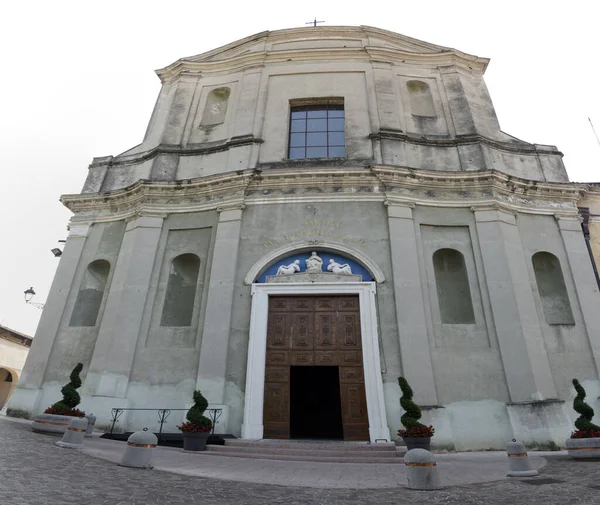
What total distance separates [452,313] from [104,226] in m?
11.9

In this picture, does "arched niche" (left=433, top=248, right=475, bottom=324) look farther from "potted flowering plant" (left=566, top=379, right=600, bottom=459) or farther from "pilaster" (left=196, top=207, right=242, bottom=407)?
"pilaster" (left=196, top=207, right=242, bottom=407)

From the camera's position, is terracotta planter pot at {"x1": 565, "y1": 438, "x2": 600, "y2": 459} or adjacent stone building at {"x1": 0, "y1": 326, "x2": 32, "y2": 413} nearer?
terracotta planter pot at {"x1": 565, "y1": 438, "x2": 600, "y2": 459}

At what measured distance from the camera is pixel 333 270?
12.0 m

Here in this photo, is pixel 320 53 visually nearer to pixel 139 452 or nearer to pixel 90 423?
pixel 90 423

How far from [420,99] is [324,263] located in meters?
8.79

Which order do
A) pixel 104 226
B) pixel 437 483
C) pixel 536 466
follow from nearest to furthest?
1. pixel 437 483
2. pixel 536 466
3. pixel 104 226

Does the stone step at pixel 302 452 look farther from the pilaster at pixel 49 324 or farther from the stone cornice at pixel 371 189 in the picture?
the stone cornice at pixel 371 189

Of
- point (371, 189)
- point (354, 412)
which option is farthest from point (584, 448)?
point (371, 189)

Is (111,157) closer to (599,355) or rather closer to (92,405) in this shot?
(92,405)

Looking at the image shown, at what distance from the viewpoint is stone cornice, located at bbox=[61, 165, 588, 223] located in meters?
13.0

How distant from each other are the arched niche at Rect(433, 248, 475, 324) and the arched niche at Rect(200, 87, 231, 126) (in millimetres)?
9960

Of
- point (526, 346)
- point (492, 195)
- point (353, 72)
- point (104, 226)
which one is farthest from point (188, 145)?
point (526, 346)

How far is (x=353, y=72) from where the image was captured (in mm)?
16531

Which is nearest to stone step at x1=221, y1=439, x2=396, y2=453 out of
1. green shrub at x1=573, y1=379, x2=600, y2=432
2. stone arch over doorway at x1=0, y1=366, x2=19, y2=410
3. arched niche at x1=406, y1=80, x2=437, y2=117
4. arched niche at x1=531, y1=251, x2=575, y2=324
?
green shrub at x1=573, y1=379, x2=600, y2=432
